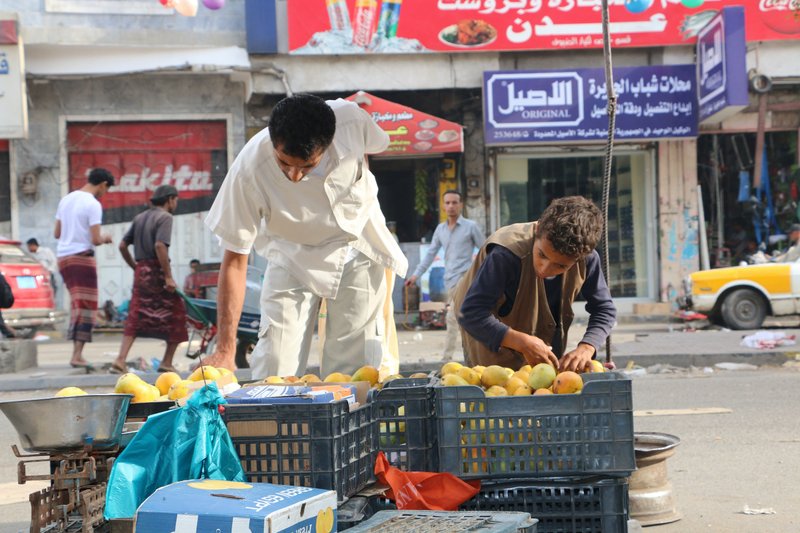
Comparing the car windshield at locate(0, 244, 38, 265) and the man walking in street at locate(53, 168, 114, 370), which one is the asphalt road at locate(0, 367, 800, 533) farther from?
the car windshield at locate(0, 244, 38, 265)

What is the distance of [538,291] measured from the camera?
14.8ft

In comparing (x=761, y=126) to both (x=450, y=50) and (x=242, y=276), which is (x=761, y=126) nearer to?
(x=450, y=50)

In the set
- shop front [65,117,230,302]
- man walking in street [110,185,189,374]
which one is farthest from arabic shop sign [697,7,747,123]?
man walking in street [110,185,189,374]

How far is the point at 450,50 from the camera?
1659 cm

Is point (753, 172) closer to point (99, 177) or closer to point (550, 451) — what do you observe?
point (99, 177)

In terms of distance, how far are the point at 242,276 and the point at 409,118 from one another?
11.5 metres

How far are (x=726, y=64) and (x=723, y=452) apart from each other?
988cm

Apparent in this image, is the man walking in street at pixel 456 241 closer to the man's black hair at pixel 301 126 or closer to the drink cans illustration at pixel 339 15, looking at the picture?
the drink cans illustration at pixel 339 15

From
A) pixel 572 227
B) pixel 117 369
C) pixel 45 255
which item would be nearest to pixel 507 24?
pixel 45 255

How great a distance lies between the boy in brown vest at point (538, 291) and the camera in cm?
412

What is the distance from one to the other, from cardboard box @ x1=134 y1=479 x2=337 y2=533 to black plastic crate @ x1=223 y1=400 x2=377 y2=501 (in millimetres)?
191

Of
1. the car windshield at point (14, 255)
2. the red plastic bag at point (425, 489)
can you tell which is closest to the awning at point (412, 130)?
the car windshield at point (14, 255)

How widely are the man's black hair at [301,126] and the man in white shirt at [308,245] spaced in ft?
0.10

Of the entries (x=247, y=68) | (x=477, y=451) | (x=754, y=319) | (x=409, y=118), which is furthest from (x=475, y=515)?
(x=247, y=68)
